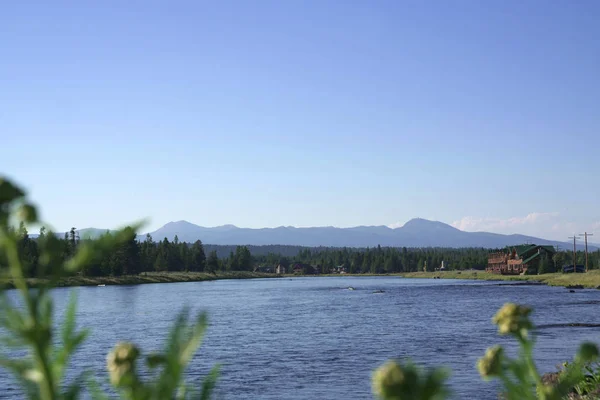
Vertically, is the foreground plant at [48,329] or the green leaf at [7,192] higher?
the green leaf at [7,192]

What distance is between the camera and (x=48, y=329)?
119 centimetres

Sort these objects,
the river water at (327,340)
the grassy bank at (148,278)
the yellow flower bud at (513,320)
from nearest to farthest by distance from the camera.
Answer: the yellow flower bud at (513,320) < the river water at (327,340) < the grassy bank at (148,278)

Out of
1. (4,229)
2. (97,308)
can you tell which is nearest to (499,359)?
(4,229)

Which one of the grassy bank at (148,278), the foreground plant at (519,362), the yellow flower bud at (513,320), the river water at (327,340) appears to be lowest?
the river water at (327,340)

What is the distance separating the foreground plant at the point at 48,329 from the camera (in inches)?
45.9

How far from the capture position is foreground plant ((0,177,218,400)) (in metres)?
1.17

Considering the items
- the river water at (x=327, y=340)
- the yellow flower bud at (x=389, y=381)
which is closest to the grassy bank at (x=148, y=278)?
the river water at (x=327, y=340)

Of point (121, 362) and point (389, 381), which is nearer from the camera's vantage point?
point (389, 381)

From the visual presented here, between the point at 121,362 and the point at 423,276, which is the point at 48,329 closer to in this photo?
the point at 121,362

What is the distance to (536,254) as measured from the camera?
506 ft

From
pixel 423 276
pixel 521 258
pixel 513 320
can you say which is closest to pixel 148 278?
pixel 423 276

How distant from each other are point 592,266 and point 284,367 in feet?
503

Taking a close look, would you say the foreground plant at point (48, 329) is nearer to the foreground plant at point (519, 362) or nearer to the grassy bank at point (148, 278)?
the foreground plant at point (519, 362)

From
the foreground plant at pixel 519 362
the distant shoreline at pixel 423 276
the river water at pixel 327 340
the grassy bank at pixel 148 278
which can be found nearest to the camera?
the foreground plant at pixel 519 362
